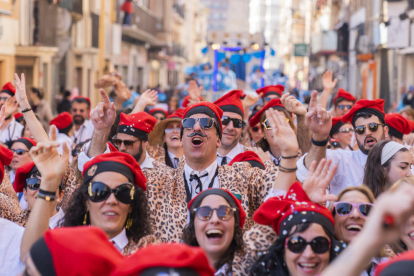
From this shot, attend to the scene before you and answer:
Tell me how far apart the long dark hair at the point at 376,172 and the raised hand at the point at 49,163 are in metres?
2.48

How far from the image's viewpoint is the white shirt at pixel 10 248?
3584 mm

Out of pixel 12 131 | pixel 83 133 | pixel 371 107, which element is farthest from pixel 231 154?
pixel 83 133

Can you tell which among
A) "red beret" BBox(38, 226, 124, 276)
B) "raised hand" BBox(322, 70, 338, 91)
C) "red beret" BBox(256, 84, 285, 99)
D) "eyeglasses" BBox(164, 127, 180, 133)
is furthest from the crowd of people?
"red beret" BBox(256, 84, 285, 99)

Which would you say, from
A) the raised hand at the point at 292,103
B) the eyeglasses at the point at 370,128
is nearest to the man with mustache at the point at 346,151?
the eyeglasses at the point at 370,128

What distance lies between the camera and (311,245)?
3.25 m

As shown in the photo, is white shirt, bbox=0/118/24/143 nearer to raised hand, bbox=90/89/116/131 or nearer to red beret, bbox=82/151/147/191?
raised hand, bbox=90/89/116/131

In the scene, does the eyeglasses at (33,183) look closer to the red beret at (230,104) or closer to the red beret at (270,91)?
the red beret at (230,104)

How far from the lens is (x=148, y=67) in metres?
47.8

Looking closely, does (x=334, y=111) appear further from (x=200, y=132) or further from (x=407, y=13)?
(x=407, y=13)

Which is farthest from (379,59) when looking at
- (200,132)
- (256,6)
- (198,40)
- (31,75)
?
(256,6)

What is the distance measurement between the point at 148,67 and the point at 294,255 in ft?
148

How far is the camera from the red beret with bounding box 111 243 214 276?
2457mm

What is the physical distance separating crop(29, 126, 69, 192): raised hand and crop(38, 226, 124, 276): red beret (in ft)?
2.87

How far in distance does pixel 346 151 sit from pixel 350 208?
7.27 ft
